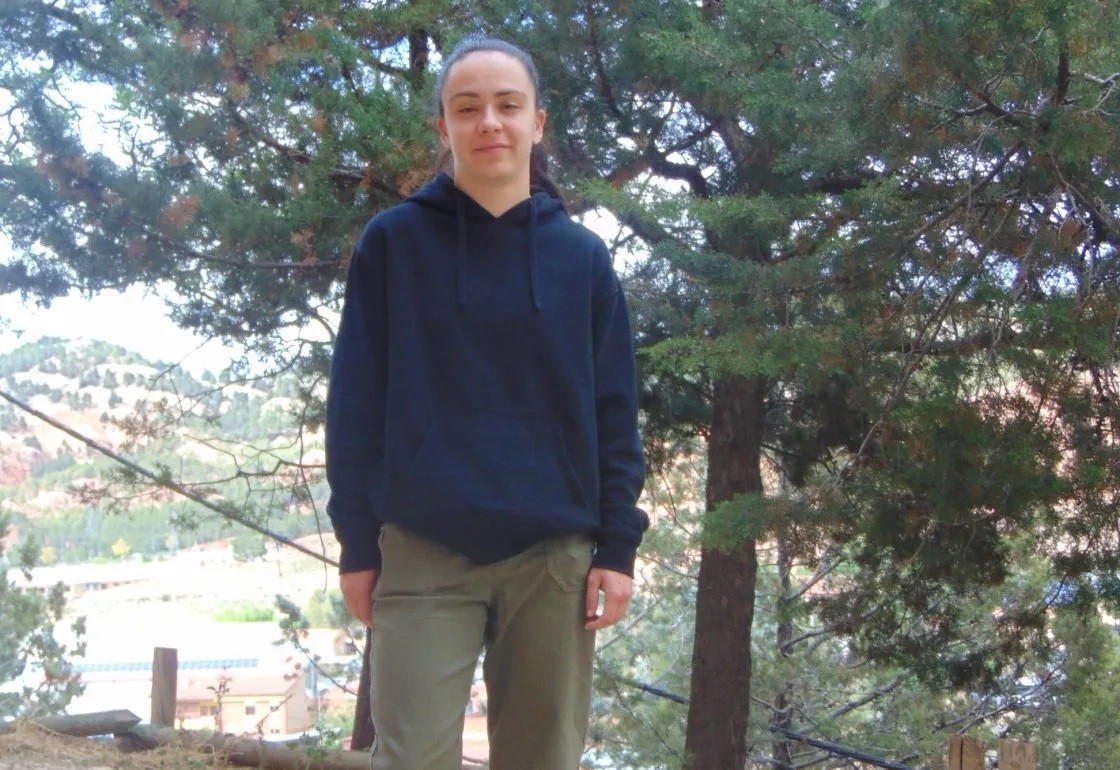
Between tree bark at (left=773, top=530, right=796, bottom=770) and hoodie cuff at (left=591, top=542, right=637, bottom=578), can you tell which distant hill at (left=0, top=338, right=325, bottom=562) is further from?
hoodie cuff at (left=591, top=542, right=637, bottom=578)

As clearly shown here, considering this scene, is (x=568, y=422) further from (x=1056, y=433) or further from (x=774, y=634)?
(x=774, y=634)

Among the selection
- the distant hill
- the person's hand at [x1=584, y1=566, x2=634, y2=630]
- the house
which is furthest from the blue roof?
the person's hand at [x1=584, y1=566, x2=634, y2=630]

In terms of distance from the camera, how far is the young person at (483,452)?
1.54 m

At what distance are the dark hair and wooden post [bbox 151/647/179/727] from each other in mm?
4138

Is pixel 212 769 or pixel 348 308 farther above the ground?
pixel 348 308

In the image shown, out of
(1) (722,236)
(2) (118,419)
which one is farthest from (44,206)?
(1) (722,236)

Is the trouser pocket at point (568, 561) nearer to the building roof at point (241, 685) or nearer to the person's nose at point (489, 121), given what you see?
the person's nose at point (489, 121)

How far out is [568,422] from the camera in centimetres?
163

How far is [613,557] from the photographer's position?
1.64m

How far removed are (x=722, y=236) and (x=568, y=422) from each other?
10.5 ft

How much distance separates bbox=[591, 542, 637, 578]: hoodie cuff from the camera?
5.37 ft

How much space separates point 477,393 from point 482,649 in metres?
0.36

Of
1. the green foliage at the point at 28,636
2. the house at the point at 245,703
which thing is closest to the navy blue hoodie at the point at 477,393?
the house at the point at 245,703

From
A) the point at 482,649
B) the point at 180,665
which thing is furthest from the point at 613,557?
the point at 180,665
